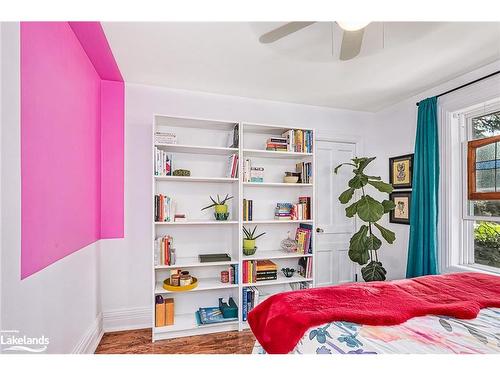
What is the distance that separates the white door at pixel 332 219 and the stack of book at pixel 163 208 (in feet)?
6.02

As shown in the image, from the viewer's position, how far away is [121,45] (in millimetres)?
1986

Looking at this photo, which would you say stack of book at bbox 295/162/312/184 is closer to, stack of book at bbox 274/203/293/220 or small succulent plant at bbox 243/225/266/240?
stack of book at bbox 274/203/293/220

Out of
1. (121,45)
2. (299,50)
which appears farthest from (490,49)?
(121,45)

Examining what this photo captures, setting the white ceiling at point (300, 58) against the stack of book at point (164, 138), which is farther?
the stack of book at point (164, 138)

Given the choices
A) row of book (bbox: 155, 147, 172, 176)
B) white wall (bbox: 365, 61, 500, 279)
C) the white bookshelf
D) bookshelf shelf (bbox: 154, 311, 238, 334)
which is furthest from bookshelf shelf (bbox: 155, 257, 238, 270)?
white wall (bbox: 365, 61, 500, 279)

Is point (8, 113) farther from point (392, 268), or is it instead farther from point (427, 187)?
point (392, 268)

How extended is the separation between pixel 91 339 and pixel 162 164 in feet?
5.13

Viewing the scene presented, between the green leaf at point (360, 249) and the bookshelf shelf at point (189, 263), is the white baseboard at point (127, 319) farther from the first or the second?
the green leaf at point (360, 249)

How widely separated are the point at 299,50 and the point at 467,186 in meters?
2.04

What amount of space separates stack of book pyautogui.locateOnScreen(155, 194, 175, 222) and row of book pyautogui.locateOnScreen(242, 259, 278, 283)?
895mm

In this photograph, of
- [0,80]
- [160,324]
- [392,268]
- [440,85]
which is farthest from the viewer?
[392,268]

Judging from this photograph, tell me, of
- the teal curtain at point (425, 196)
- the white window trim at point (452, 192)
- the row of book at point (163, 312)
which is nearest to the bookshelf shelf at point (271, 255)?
the row of book at point (163, 312)

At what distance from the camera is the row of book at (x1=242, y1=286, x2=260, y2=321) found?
259 centimetres

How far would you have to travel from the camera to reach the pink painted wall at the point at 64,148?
1224 millimetres
